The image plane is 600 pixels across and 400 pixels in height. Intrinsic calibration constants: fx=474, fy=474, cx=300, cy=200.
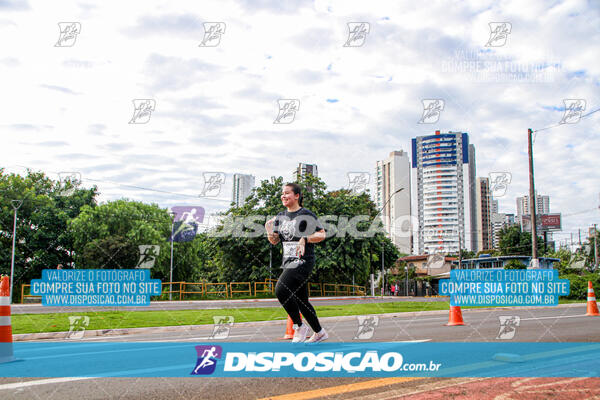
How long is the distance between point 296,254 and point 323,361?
1.19 metres

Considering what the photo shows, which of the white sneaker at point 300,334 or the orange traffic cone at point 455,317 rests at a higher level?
the white sneaker at point 300,334

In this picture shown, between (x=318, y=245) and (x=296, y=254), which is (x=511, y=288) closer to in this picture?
(x=318, y=245)

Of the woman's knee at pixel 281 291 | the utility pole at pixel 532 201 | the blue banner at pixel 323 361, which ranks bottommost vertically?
the blue banner at pixel 323 361

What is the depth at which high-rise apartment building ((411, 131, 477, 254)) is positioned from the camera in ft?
356

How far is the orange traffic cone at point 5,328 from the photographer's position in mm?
4579

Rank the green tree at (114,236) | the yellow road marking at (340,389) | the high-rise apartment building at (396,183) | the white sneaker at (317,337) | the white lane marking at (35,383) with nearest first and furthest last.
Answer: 1. the yellow road marking at (340,389)
2. the white lane marking at (35,383)
3. the white sneaker at (317,337)
4. the green tree at (114,236)
5. the high-rise apartment building at (396,183)

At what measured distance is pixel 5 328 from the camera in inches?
185

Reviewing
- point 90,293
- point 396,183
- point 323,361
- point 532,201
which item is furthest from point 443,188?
point 323,361

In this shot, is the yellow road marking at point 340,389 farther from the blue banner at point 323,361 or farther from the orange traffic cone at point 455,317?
the orange traffic cone at point 455,317

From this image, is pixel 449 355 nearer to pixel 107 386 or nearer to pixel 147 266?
pixel 107 386

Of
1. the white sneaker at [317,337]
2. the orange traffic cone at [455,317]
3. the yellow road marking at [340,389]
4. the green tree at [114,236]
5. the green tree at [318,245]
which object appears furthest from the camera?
the green tree at [114,236]

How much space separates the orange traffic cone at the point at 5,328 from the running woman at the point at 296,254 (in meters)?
2.67

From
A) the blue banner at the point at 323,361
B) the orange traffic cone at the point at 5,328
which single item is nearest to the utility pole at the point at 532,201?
the blue banner at the point at 323,361

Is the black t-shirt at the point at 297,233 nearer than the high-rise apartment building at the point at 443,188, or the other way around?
the black t-shirt at the point at 297,233
